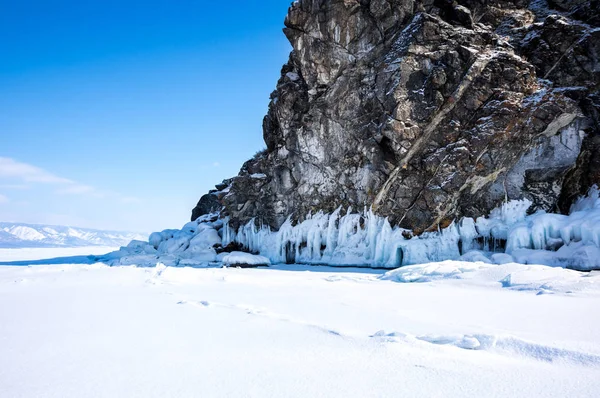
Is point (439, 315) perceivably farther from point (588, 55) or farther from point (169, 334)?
point (588, 55)

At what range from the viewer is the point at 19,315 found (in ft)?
22.6

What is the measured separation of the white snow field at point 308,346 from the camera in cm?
307

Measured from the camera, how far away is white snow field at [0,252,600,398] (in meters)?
3.07

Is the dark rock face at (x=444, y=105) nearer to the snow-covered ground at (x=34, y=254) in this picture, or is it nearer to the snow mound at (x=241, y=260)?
the snow mound at (x=241, y=260)

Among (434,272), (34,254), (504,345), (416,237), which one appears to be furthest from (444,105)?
(34,254)

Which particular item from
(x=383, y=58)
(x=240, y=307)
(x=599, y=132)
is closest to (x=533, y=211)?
(x=599, y=132)

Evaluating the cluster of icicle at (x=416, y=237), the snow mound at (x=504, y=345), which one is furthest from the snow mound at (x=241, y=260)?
the snow mound at (x=504, y=345)

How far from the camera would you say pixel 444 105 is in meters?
22.7

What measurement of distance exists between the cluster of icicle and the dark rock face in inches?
33.7

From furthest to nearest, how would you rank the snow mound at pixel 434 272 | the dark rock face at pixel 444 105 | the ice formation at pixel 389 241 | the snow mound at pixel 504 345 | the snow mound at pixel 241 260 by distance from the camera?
the snow mound at pixel 241 260 < the dark rock face at pixel 444 105 < the ice formation at pixel 389 241 < the snow mound at pixel 434 272 < the snow mound at pixel 504 345

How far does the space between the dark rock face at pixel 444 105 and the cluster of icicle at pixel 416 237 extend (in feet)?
2.81

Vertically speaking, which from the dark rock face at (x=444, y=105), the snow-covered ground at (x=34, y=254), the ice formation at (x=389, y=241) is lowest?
the snow-covered ground at (x=34, y=254)

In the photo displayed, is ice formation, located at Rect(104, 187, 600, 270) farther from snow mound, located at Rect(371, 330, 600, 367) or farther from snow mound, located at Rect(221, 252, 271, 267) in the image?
snow mound, located at Rect(371, 330, 600, 367)

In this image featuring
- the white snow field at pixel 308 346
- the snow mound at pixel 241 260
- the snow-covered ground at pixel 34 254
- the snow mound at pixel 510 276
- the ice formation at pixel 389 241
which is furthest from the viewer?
the snow-covered ground at pixel 34 254
